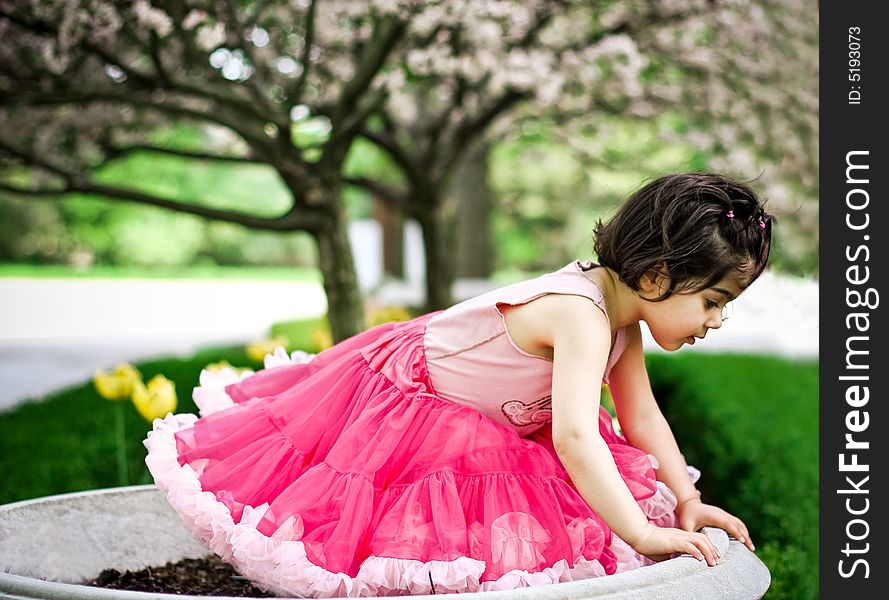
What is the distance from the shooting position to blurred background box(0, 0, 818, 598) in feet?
15.1

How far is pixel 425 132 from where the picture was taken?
25.1 feet

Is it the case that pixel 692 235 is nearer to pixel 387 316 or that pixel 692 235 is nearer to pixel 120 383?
→ pixel 120 383

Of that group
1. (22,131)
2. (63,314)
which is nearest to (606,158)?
(22,131)

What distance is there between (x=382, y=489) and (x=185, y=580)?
0.64m

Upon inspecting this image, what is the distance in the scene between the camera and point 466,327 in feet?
7.21

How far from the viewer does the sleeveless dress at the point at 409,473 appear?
1860 millimetres

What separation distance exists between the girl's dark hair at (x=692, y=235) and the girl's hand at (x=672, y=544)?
0.47 metres

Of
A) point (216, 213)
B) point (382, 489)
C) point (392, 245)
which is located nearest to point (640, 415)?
point (382, 489)

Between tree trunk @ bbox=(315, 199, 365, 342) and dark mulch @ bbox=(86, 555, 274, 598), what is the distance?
2.67 metres

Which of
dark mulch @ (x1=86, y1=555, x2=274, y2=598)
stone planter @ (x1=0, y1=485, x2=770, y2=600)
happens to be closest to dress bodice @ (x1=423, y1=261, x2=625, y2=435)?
stone planter @ (x1=0, y1=485, x2=770, y2=600)

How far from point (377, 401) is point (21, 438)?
3.68m

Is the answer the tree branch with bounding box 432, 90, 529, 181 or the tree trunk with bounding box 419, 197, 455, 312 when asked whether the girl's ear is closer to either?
the tree branch with bounding box 432, 90, 529, 181

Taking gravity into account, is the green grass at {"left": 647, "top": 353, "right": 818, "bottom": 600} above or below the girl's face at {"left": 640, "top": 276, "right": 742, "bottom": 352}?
below
